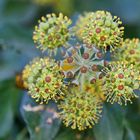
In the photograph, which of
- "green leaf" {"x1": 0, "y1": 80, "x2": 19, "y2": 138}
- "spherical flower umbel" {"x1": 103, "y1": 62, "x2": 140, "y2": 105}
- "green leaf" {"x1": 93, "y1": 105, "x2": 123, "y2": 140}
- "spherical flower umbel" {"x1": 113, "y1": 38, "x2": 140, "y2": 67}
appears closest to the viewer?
"spherical flower umbel" {"x1": 103, "y1": 62, "x2": 140, "y2": 105}

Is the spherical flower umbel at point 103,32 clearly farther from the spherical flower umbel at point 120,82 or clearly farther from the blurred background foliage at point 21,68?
the blurred background foliage at point 21,68

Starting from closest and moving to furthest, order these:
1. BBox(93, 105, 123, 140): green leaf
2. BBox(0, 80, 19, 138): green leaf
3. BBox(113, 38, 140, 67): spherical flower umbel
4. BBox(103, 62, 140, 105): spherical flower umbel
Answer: BBox(103, 62, 140, 105): spherical flower umbel → BBox(113, 38, 140, 67): spherical flower umbel → BBox(93, 105, 123, 140): green leaf → BBox(0, 80, 19, 138): green leaf

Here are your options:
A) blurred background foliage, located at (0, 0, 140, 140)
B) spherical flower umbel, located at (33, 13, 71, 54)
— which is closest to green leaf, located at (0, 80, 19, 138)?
blurred background foliage, located at (0, 0, 140, 140)

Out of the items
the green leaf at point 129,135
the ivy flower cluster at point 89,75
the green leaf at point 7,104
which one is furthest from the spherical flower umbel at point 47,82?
the green leaf at point 7,104

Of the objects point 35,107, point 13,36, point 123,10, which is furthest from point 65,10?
point 35,107

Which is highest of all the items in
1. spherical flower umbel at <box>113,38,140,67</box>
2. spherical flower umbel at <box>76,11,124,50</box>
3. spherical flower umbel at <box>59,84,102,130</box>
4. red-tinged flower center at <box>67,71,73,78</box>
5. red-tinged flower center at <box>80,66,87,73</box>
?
spherical flower umbel at <box>76,11,124,50</box>

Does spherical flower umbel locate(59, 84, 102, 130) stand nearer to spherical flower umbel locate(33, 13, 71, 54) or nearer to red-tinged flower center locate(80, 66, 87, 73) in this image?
red-tinged flower center locate(80, 66, 87, 73)

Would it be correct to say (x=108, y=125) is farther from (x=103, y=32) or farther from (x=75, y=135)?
(x=103, y=32)

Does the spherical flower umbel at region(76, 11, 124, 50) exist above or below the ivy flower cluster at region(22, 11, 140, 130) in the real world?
above
